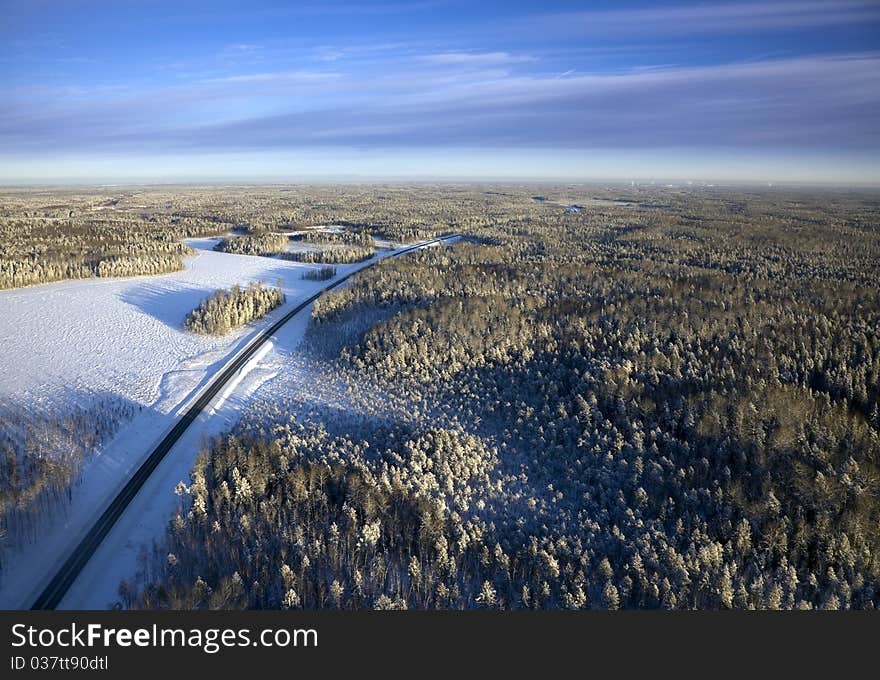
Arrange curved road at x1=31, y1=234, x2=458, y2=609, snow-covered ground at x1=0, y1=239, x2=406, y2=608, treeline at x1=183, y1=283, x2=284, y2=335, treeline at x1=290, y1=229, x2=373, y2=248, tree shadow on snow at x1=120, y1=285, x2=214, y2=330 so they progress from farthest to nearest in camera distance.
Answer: treeline at x1=290, y1=229, x2=373, y2=248 → tree shadow on snow at x1=120, y1=285, x2=214, y2=330 → treeline at x1=183, y1=283, x2=284, y2=335 → snow-covered ground at x1=0, y1=239, x2=406, y2=608 → curved road at x1=31, y1=234, x2=458, y2=609

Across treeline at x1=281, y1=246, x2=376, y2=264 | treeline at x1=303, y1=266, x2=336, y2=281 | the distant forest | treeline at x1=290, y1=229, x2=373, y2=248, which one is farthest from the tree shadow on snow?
treeline at x1=290, y1=229, x2=373, y2=248

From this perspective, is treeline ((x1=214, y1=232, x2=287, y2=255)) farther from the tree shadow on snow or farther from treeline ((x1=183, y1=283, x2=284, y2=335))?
treeline ((x1=183, y1=283, x2=284, y2=335))

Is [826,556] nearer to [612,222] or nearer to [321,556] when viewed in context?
[321,556]

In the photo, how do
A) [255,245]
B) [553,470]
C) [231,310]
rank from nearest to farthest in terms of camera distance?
[553,470] < [231,310] < [255,245]

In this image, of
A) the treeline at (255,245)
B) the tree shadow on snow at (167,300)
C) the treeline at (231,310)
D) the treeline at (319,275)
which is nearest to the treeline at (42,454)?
the treeline at (231,310)

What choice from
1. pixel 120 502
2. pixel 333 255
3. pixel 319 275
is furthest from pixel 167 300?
pixel 120 502

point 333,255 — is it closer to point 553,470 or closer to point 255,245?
point 255,245
